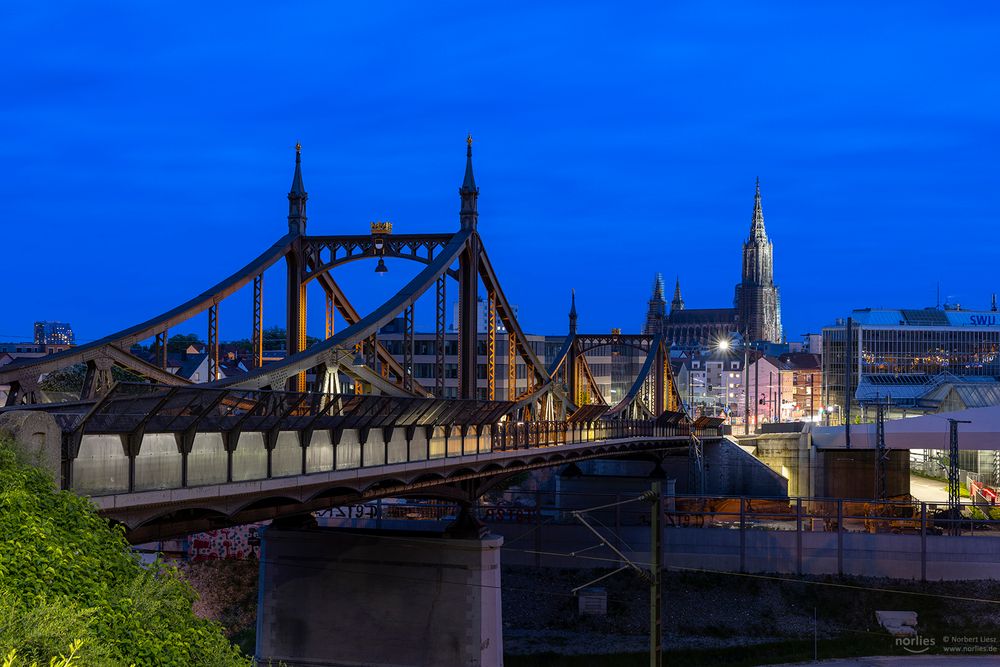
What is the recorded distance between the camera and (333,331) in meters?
47.0

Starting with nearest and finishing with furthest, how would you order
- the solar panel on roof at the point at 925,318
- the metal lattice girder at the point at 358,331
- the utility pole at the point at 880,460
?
the metal lattice girder at the point at 358,331 → the utility pole at the point at 880,460 → the solar panel on roof at the point at 925,318

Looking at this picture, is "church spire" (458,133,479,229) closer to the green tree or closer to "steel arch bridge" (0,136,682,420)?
"steel arch bridge" (0,136,682,420)

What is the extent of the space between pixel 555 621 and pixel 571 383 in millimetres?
29813

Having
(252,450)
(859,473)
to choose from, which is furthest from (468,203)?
(859,473)

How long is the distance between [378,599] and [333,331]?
33.4 ft

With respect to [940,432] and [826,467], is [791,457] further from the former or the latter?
[940,432]

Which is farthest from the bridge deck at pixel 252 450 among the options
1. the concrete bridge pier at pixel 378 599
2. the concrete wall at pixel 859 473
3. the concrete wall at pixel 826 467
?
the concrete wall at pixel 826 467

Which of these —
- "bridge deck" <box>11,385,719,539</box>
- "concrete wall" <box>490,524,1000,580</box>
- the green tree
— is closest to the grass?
"concrete wall" <box>490,524,1000,580</box>

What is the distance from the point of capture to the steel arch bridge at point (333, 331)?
32.9m

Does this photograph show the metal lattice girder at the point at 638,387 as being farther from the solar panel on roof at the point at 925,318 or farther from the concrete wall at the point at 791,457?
the solar panel on roof at the point at 925,318

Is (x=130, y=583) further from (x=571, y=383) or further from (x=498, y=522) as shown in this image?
A: (x=571, y=383)

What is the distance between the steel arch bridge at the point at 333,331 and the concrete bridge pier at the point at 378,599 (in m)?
5.36

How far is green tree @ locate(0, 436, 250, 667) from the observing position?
1234 cm

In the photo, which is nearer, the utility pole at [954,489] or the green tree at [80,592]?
the green tree at [80,592]
